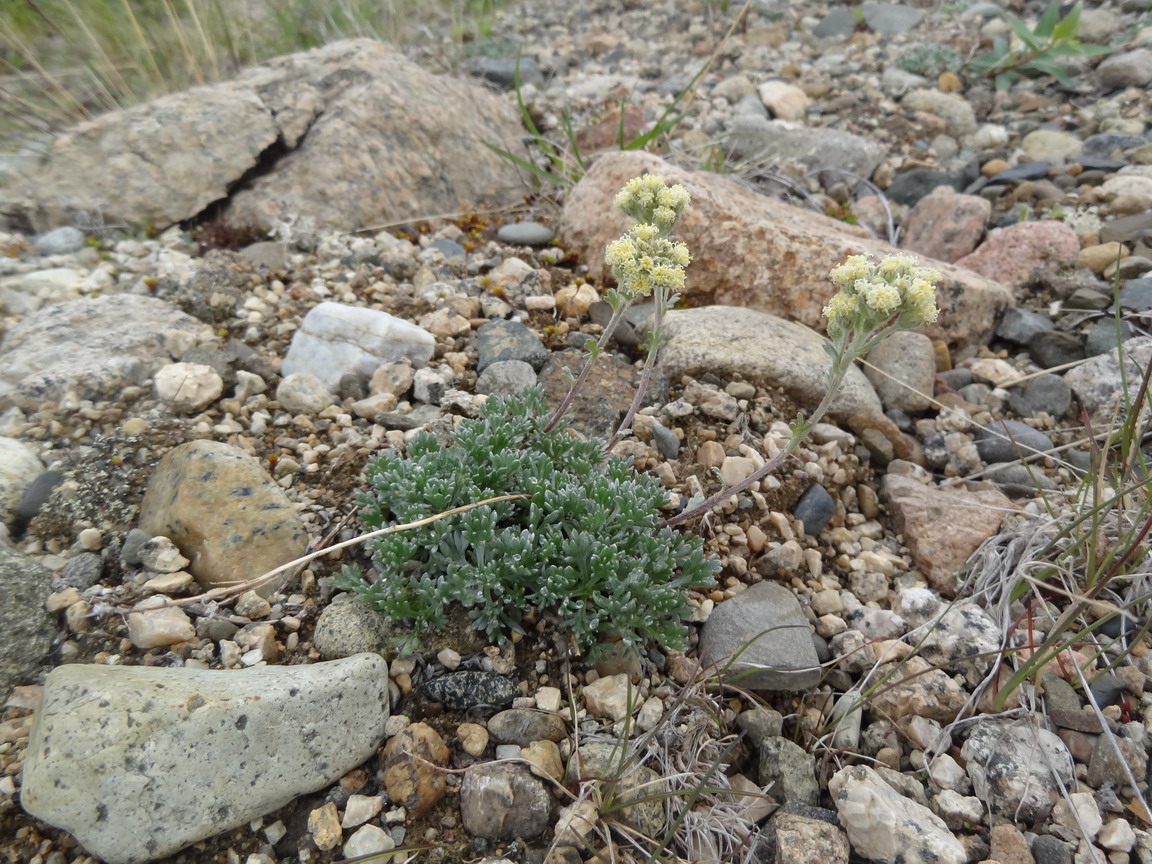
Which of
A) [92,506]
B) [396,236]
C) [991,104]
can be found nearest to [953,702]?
[92,506]

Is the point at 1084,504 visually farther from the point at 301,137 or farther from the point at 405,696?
the point at 301,137

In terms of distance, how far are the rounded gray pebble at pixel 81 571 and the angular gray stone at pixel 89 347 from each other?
3.43 feet

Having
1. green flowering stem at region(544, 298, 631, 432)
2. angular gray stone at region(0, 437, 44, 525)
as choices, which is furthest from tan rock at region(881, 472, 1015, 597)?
angular gray stone at region(0, 437, 44, 525)

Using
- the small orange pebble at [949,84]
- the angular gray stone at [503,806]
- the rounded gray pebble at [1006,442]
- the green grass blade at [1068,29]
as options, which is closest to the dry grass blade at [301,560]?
the angular gray stone at [503,806]

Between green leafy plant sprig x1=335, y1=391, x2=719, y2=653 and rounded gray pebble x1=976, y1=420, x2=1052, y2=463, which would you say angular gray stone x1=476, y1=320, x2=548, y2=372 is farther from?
rounded gray pebble x1=976, y1=420, x2=1052, y2=463

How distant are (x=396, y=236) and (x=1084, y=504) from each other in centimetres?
445

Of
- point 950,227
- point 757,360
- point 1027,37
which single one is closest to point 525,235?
point 757,360

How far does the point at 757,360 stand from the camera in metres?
4.20

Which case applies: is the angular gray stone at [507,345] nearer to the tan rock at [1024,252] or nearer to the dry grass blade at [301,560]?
the dry grass blade at [301,560]

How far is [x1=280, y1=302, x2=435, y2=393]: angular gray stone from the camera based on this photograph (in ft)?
13.6

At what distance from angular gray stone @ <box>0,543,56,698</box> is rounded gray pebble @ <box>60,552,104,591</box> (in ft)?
0.28

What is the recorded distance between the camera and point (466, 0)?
30.8 ft

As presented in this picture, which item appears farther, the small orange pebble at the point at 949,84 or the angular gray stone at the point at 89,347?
the small orange pebble at the point at 949,84

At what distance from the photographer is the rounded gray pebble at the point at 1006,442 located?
13.4 ft
